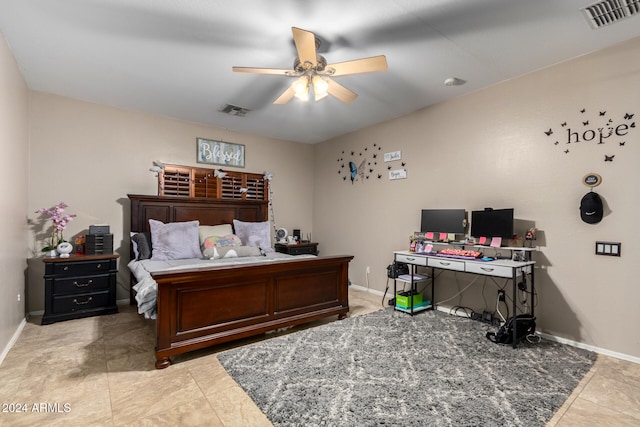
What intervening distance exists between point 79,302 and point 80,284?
8.2 inches

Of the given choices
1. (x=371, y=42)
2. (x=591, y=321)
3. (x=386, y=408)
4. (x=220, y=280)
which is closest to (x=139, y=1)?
(x=371, y=42)

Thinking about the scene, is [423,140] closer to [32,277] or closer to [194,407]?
[194,407]

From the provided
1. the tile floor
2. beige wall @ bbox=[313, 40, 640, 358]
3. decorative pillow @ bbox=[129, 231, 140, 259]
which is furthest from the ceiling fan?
decorative pillow @ bbox=[129, 231, 140, 259]

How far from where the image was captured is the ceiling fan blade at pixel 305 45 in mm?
2145

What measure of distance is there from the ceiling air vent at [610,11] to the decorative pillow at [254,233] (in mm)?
4144

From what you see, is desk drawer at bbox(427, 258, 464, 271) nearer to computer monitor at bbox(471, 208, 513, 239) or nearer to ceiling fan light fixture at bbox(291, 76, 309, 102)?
computer monitor at bbox(471, 208, 513, 239)

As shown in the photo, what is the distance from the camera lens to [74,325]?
3.37 metres

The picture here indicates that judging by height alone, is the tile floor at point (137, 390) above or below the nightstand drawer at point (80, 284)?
below

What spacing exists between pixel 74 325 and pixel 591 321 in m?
5.24

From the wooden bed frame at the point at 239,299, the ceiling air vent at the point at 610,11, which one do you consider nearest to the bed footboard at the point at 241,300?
the wooden bed frame at the point at 239,299

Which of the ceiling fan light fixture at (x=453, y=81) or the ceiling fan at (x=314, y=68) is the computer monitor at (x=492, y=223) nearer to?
the ceiling fan light fixture at (x=453, y=81)

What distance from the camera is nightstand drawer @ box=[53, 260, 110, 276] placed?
137 inches

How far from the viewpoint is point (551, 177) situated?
3113mm

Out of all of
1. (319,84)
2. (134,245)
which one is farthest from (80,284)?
(319,84)
